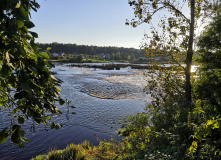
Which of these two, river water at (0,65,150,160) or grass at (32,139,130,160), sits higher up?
grass at (32,139,130,160)

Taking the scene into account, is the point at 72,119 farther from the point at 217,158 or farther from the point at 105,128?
the point at 217,158

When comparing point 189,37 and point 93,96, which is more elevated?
point 189,37

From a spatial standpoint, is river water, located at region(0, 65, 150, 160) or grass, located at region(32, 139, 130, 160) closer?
grass, located at region(32, 139, 130, 160)

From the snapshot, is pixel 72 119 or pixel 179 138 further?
pixel 72 119

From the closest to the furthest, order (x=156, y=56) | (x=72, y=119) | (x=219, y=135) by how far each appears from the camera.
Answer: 1. (x=219, y=135)
2. (x=156, y=56)
3. (x=72, y=119)

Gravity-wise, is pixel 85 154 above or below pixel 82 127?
above

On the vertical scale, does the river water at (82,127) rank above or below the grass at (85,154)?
below

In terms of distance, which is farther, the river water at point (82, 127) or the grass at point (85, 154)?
the river water at point (82, 127)

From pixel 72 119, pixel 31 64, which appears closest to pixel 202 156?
pixel 31 64

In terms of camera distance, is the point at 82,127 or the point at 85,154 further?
the point at 82,127

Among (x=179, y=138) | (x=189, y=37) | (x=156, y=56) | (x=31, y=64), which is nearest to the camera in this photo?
(x=31, y=64)

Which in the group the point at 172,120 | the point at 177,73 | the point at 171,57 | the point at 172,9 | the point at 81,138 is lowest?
the point at 81,138

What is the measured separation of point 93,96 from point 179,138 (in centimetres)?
1872

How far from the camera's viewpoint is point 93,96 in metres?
22.5
